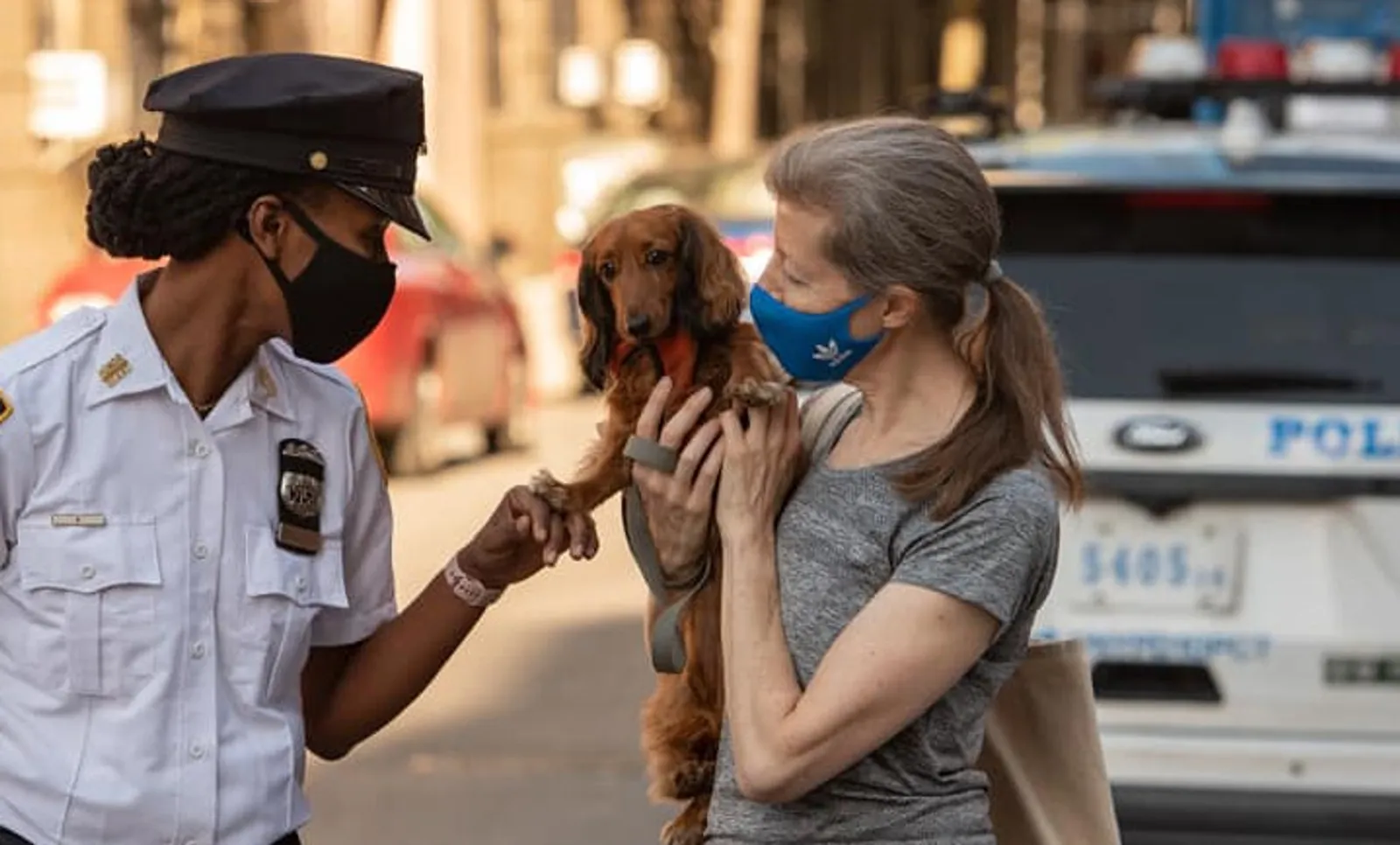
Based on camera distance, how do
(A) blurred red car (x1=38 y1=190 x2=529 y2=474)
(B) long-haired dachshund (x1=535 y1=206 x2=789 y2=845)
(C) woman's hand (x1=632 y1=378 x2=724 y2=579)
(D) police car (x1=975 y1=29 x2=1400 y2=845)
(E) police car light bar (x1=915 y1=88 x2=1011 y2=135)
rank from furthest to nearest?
(A) blurred red car (x1=38 y1=190 x2=529 y2=474) → (E) police car light bar (x1=915 y1=88 x2=1011 y2=135) → (D) police car (x1=975 y1=29 x2=1400 y2=845) → (B) long-haired dachshund (x1=535 y1=206 x2=789 y2=845) → (C) woman's hand (x1=632 y1=378 x2=724 y2=579)

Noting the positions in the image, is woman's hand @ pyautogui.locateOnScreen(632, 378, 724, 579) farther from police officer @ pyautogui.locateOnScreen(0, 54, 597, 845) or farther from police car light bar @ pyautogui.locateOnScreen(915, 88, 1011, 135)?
police car light bar @ pyautogui.locateOnScreen(915, 88, 1011, 135)

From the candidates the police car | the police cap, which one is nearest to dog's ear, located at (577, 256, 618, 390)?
the police cap

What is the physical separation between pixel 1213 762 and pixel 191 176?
3.28 m

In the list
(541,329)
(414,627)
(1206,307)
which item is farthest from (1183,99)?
(541,329)

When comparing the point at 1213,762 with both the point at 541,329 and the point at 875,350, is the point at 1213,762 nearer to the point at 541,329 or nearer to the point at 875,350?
the point at 875,350

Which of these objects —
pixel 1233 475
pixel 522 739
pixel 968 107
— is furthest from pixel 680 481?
pixel 522 739

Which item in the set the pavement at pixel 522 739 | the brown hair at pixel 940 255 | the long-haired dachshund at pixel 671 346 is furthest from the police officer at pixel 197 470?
the pavement at pixel 522 739

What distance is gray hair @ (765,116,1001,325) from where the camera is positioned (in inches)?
122

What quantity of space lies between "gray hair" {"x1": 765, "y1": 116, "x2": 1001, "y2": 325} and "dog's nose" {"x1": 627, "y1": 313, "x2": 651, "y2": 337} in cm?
28

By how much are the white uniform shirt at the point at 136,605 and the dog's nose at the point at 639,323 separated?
44 cm

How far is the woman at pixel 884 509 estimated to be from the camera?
121 inches

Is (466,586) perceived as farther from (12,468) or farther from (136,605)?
(12,468)

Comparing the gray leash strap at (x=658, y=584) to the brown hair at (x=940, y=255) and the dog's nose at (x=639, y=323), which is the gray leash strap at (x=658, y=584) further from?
the brown hair at (x=940, y=255)

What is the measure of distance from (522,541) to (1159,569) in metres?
2.77
